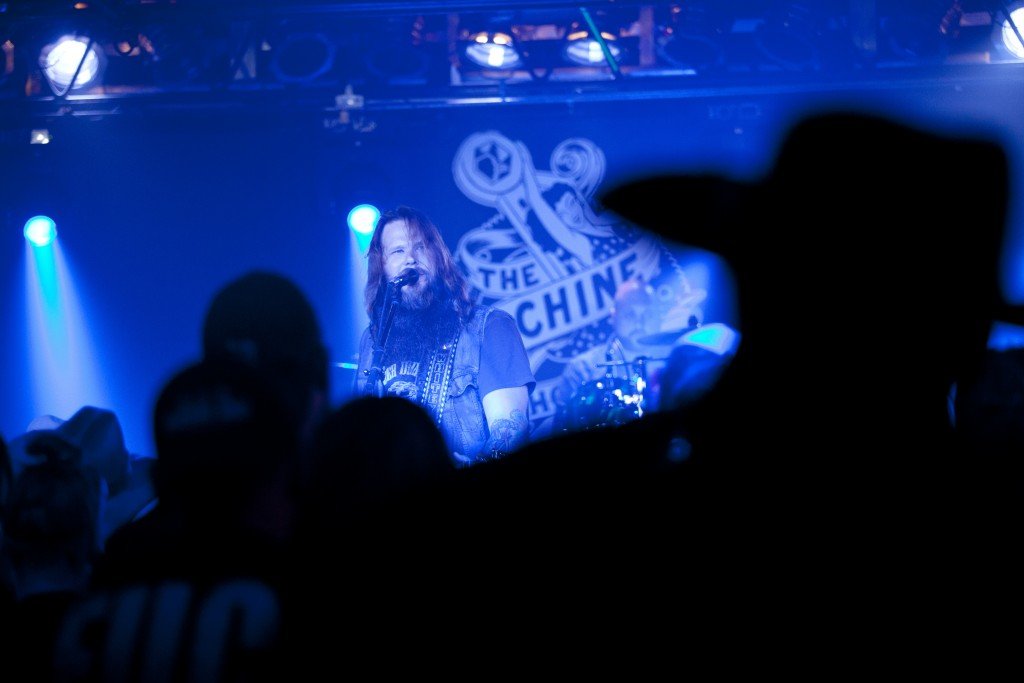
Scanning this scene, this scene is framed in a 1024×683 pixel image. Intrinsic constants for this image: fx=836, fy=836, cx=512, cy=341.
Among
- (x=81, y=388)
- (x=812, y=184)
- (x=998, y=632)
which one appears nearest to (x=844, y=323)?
(x=812, y=184)

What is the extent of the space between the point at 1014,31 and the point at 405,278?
3493 mm

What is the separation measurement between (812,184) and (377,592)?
0.41 m

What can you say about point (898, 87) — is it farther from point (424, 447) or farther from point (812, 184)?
point (812, 184)

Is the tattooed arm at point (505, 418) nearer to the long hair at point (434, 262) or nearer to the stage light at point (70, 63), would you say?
the long hair at point (434, 262)

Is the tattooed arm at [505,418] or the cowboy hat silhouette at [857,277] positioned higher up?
the cowboy hat silhouette at [857,277]

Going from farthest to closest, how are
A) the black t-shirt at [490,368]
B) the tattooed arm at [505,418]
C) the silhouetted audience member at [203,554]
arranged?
1. the black t-shirt at [490,368]
2. the tattooed arm at [505,418]
3. the silhouetted audience member at [203,554]

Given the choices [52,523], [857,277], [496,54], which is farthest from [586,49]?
[857,277]

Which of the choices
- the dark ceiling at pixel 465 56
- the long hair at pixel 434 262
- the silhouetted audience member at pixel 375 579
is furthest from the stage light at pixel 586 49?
the silhouetted audience member at pixel 375 579

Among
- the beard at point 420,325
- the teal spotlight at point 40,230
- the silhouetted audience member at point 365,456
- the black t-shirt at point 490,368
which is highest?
the silhouetted audience member at point 365,456

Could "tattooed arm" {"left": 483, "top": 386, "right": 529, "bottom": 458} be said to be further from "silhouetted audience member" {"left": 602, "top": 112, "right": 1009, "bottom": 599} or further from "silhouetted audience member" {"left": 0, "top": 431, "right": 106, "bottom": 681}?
"silhouetted audience member" {"left": 602, "top": 112, "right": 1009, "bottom": 599}

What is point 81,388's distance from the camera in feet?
16.7

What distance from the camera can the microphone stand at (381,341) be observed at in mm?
4422

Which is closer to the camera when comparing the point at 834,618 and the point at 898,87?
the point at 834,618

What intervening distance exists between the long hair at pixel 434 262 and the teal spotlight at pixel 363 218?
16 cm
